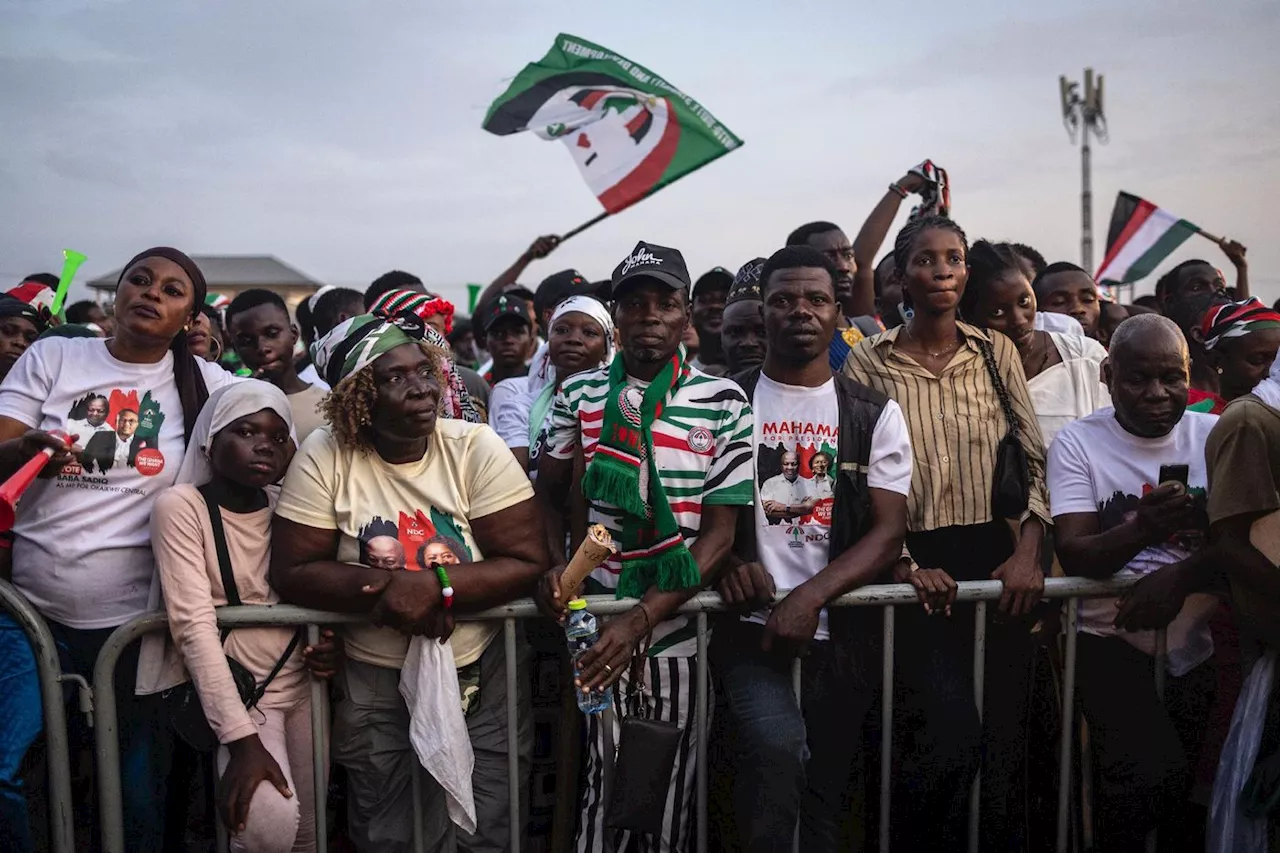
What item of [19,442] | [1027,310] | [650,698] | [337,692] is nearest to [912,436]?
[1027,310]

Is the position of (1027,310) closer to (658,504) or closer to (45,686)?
(658,504)

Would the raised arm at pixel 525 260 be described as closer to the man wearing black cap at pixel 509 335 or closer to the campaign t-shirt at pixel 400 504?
the man wearing black cap at pixel 509 335

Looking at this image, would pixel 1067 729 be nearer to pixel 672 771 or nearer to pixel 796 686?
pixel 796 686

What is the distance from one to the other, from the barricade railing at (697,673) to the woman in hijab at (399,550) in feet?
0.22

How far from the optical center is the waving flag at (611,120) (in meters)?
6.84

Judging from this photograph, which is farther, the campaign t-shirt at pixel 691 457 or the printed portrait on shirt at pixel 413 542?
the campaign t-shirt at pixel 691 457

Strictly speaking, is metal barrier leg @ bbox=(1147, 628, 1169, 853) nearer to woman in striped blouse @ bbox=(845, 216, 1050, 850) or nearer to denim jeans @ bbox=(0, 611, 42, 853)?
woman in striped blouse @ bbox=(845, 216, 1050, 850)

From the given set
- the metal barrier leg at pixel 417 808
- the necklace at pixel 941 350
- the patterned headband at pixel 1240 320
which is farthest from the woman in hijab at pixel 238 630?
the patterned headband at pixel 1240 320

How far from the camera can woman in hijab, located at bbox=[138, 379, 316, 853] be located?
2977 mm

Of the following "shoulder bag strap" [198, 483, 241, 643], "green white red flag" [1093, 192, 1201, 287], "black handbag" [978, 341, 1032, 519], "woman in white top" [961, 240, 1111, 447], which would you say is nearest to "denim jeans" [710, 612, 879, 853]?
"black handbag" [978, 341, 1032, 519]

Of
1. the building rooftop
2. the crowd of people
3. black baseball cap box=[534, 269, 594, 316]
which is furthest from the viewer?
the building rooftop

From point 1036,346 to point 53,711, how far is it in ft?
13.7

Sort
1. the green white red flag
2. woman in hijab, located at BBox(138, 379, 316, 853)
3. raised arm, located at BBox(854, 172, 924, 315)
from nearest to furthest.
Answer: woman in hijab, located at BBox(138, 379, 316, 853) < raised arm, located at BBox(854, 172, 924, 315) < the green white red flag

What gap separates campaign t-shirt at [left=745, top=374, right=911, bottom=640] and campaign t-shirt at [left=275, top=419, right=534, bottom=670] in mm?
884
